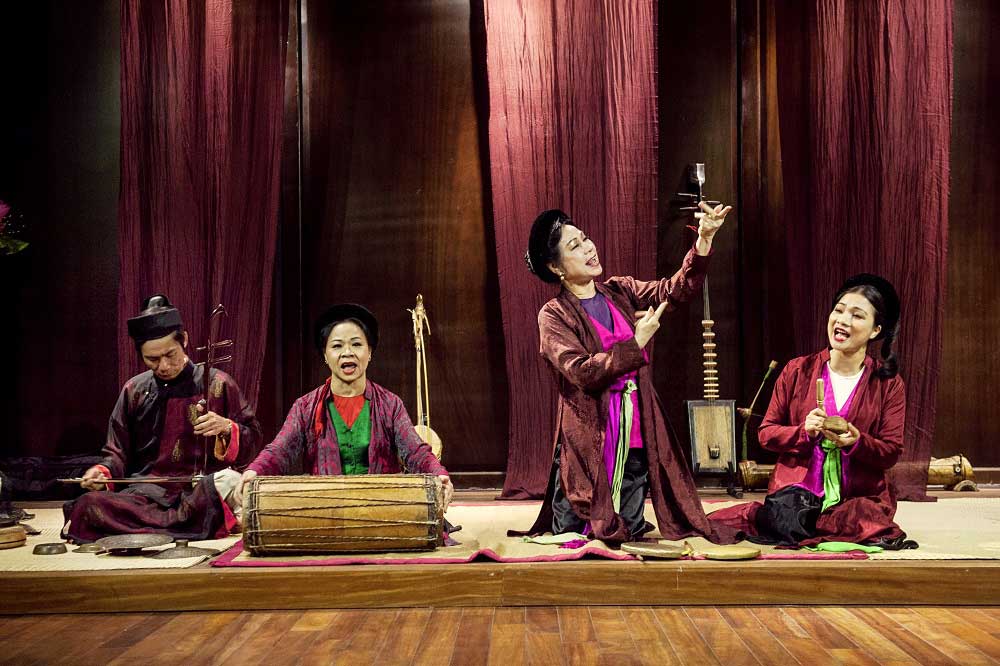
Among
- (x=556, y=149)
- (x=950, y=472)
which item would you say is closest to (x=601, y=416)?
(x=556, y=149)

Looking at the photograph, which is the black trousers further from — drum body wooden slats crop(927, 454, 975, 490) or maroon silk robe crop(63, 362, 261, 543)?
drum body wooden slats crop(927, 454, 975, 490)

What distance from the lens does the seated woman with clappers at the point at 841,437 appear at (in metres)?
3.77

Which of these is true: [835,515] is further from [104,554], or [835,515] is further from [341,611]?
[104,554]

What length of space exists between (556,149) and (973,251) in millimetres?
2464

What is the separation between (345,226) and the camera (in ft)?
18.3

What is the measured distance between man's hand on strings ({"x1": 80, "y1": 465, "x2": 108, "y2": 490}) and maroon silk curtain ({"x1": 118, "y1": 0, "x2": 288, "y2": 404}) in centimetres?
102

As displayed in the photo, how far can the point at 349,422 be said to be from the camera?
4.00 meters

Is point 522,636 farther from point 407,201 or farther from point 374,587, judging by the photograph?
point 407,201

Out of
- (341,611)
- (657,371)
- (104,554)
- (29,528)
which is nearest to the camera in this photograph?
(341,611)

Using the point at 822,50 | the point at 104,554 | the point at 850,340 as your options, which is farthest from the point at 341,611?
the point at 822,50

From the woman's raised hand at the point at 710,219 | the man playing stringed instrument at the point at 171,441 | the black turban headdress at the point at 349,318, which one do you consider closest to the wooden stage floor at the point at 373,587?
the man playing stringed instrument at the point at 171,441

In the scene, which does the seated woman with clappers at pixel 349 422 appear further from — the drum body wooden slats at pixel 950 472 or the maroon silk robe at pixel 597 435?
the drum body wooden slats at pixel 950 472

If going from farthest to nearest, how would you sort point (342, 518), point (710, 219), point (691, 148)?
point (691, 148)
point (710, 219)
point (342, 518)

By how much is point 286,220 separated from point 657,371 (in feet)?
7.44
